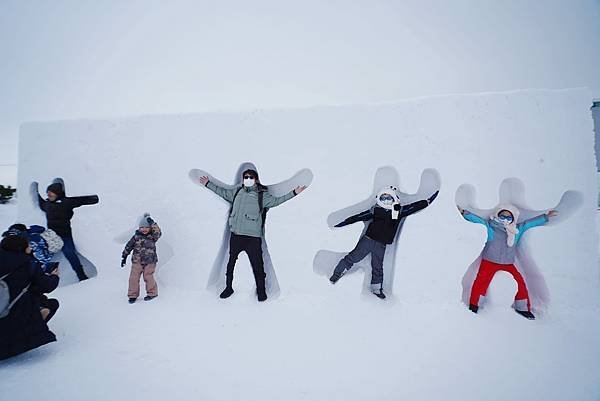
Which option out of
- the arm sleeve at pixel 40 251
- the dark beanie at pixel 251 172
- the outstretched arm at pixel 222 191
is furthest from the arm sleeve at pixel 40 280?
the dark beanie at pixel 251 172

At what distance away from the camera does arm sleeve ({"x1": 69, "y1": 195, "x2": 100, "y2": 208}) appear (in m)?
3.85

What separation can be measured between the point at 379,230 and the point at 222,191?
1902 mm

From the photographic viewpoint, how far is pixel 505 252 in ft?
9.72

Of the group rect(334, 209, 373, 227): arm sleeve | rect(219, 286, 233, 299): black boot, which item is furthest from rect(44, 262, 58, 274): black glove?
rect(334, 209, 373, 227): arm sleeve

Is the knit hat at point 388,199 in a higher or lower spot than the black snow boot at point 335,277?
higher

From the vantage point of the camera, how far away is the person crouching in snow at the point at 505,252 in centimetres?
294

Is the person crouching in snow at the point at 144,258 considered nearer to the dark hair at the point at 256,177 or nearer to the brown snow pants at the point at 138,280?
the brown snow pants at the point at 138,280

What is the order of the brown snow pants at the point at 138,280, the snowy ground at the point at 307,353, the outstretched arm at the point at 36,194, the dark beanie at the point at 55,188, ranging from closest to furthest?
the snowy ground at the point at 307,353 → the brown snow pants at the point at 138,280 → the dark beanie at the point at 55,188 → the outstretched arm at the point at 36,194

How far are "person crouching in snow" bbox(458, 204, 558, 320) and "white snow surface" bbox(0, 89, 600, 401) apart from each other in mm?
110

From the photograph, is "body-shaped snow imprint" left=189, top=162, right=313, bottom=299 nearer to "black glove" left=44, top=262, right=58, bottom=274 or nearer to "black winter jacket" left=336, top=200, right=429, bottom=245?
"black winter jacket" left=336, top=200, right=429, bottom=245

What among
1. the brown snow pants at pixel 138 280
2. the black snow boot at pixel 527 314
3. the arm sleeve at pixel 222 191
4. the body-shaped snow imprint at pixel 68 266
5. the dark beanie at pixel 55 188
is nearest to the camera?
the black snow boot at pixel 527 314

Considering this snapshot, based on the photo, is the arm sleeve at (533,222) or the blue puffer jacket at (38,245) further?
the arm sleeve at (533,222)

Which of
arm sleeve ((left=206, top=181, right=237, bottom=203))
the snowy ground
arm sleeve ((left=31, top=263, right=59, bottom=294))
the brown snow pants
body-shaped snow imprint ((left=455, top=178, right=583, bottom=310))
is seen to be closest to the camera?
the snowy ground

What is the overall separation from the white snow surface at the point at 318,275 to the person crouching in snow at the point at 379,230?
12 cm
